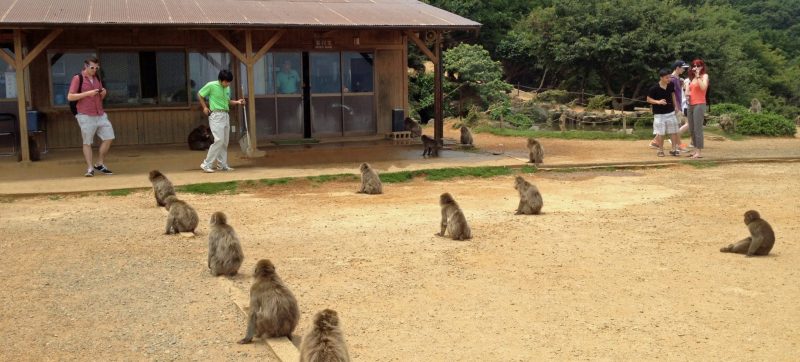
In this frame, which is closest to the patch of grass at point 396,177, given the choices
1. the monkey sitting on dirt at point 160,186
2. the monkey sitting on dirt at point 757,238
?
the monkey sitting on dirt at point 160,186

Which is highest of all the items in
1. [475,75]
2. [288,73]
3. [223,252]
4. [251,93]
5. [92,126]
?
[475,75]

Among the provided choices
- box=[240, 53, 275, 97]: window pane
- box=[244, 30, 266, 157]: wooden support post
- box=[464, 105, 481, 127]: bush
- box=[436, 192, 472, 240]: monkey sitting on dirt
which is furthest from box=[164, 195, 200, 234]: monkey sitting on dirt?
box=[464, 105, 481, 127]: bush

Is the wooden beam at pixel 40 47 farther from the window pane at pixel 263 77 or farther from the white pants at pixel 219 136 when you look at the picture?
the window pane at pixel 263 77

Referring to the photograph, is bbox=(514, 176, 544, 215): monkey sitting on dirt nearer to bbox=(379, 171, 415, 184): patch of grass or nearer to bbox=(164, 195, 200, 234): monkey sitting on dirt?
bbox=(379, 171, 415, 184): patch of grass

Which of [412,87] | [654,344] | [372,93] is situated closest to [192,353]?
[654,344]

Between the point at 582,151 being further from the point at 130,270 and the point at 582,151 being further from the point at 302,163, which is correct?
the point at 130,270

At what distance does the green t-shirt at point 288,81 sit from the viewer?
19.1 metres

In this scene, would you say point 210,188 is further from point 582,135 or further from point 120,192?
point 582,135

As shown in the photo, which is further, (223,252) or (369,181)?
(369,181)

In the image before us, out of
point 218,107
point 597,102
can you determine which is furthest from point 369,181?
point 597,102

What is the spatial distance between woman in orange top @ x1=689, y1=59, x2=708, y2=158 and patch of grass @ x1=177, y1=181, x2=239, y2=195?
29.3 feet

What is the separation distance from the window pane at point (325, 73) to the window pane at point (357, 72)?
19 cm

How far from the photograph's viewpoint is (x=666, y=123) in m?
16.6

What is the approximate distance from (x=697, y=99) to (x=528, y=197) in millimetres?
7381
